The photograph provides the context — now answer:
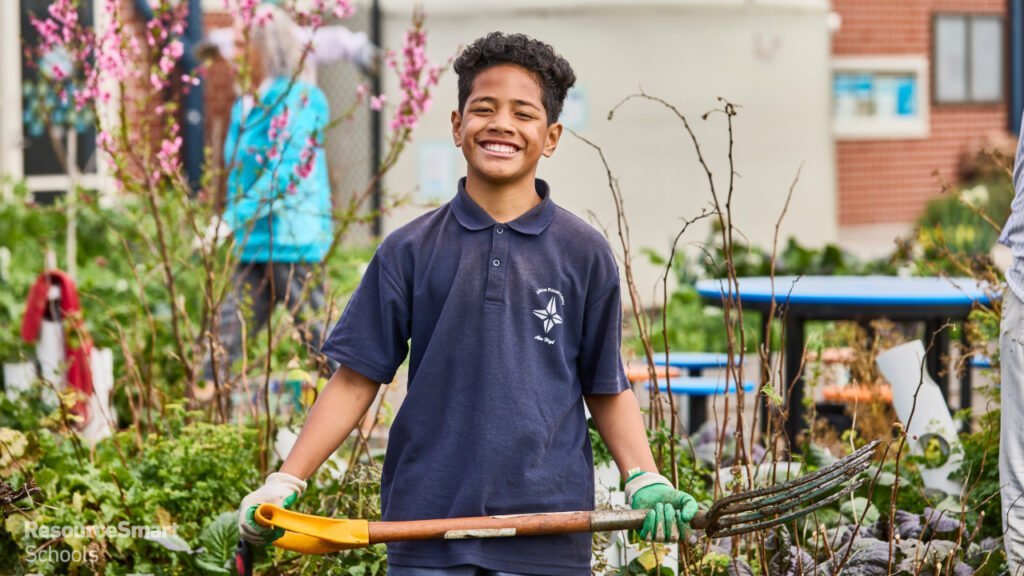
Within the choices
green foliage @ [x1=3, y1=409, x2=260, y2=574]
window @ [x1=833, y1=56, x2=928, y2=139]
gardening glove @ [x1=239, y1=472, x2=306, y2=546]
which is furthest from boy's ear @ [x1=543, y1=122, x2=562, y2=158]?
window @ [x1=833, y1=56, x2=928, y2=139]

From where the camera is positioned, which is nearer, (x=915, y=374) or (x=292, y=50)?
(x=915, y=374)

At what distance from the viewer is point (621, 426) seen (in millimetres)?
3000

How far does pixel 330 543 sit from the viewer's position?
2.77m

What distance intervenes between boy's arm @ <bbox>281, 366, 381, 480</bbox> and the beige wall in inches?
321

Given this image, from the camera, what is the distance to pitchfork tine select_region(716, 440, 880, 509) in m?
2.80

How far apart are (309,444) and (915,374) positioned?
7.46 ft

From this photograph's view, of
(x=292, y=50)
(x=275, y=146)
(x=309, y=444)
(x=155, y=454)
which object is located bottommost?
(x=155, y=454)

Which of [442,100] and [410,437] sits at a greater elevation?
[442,100]

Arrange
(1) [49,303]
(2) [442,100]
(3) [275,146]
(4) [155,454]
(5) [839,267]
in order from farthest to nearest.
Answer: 1. (2) [442,100]
2. (5) [839,267]
3. (1) [49,303]
4. (3) [275,146]
5. (4) [155,454]

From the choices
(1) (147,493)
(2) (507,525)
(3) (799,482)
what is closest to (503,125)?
(2) (507,525)

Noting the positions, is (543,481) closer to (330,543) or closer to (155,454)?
(330,543)

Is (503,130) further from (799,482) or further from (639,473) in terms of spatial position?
(799,482)

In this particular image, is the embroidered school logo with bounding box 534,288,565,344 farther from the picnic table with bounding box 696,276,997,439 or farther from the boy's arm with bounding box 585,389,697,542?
the picnic table with bounding box 696,276,997,439

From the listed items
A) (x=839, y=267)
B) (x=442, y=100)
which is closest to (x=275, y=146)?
(x=839, y=267)
